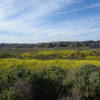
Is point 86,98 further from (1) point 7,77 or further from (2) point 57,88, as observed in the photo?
(1) point 7,77

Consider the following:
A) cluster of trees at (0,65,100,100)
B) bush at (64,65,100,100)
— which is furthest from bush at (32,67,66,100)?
bush at (64,65,100,100)

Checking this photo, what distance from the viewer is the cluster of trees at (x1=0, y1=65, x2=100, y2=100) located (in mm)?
7156

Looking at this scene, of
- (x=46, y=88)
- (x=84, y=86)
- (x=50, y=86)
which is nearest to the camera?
(x=84, y=86)

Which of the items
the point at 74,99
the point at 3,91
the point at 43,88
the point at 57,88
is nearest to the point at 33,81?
the point at 43,88

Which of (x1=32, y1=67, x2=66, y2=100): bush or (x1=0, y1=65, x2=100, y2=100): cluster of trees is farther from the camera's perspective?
(x1=32, y1=67, x2=66, y2=100): bush

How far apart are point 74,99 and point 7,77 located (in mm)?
3757

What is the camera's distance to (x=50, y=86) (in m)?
8.60

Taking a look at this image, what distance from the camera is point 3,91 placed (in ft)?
22.6

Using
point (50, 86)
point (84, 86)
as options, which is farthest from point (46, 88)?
point (84, 86)

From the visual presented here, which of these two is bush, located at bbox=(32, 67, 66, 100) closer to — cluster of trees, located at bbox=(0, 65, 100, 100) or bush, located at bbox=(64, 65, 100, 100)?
cluster of trees, located at bbox=(0, 65, 100, 100)

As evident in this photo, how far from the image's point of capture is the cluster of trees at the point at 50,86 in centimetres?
716

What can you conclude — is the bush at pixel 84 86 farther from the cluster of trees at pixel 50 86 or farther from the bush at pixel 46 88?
the bush at pixel 46 88

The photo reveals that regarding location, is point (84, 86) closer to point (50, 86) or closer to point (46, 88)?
point (50, 86)

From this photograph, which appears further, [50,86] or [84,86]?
[50,86]
